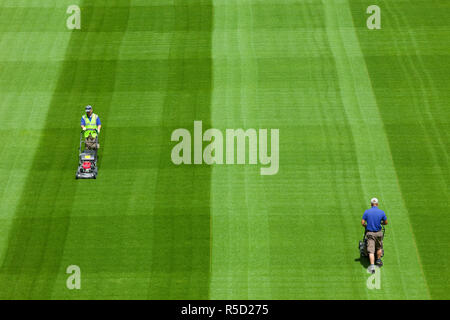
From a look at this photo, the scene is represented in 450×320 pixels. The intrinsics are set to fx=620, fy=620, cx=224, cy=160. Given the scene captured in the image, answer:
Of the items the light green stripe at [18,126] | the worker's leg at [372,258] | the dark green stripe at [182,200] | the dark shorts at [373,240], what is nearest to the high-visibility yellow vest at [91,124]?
the dark green stripe at [182,200]

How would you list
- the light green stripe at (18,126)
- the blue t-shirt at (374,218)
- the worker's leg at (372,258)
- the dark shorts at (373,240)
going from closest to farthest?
the blue t-shirt at (374,218), the dark shorts at (373,240), the worker's leg at (372,258), the light green stripe at (18,126)

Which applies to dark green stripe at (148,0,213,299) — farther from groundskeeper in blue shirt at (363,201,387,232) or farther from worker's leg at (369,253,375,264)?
groundskeeper in blue shirt at (363,201,387,232)

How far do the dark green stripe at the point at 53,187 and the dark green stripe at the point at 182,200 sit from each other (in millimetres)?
2744

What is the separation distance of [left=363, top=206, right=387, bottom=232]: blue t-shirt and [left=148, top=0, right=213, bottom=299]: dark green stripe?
4843 mm

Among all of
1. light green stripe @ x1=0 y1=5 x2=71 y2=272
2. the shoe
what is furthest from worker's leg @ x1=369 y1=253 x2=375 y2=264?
light green stripe @ x1=0 y1=5 x2=71 y2=272

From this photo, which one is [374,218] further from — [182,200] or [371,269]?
[182,200]

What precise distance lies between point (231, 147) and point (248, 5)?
12840 millimetres

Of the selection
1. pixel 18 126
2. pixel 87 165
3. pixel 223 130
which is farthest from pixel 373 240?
pixel 18 126

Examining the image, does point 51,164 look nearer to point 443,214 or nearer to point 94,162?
point 94,162

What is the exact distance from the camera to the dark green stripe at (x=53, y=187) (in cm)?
1799

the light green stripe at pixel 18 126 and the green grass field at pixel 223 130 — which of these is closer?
the green grass field at pixel 223 130

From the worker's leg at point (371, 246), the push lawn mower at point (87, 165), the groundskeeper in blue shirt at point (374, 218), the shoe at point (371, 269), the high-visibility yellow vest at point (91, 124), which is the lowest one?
the shoe at point (371, 269)

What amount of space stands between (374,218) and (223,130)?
8.79m

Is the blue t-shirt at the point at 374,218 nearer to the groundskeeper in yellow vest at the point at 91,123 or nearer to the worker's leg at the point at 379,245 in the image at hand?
the worker's leg at the point at 379,245
